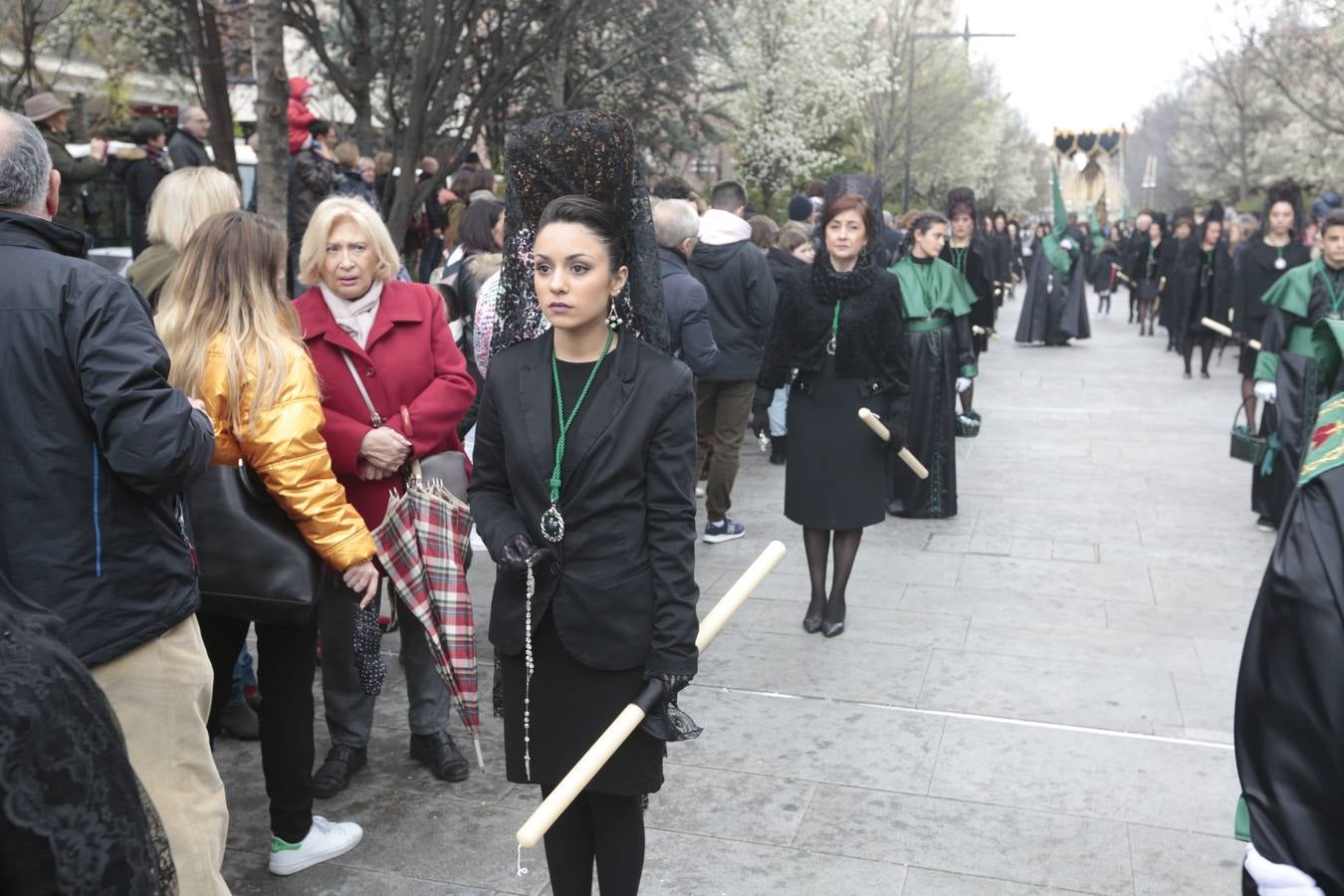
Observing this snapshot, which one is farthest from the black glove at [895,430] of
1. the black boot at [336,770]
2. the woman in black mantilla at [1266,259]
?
the woman in black mantilla at [1266,259]

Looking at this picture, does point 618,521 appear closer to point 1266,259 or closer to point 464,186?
point 464,186

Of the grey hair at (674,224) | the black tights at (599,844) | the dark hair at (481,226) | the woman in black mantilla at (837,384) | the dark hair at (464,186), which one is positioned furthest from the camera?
the dark hair at (464,186)

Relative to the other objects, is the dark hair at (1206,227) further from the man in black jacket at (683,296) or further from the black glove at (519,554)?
the black glove at (519,554)

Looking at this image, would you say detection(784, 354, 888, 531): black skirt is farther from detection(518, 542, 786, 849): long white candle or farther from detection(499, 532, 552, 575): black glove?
detection(499, 532, 552, 575): black glove

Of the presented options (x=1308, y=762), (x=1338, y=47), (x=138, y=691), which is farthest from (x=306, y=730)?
(x=1338, y=47)

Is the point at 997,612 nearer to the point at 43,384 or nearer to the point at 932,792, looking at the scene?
the point at 932,792

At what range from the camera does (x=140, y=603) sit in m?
3.00

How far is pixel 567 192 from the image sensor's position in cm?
354

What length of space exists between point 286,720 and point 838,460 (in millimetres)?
3201

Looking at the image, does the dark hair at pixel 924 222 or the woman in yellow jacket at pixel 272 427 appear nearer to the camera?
the woman in yellow jacket at pixel 272 427

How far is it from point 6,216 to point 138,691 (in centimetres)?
105

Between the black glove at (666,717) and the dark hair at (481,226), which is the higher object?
the dark hair at (481,226)

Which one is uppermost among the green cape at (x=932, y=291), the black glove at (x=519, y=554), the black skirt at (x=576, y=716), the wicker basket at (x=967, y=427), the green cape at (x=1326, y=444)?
the green cape at (x=1326, y=444)

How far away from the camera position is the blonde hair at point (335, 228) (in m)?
4.58
